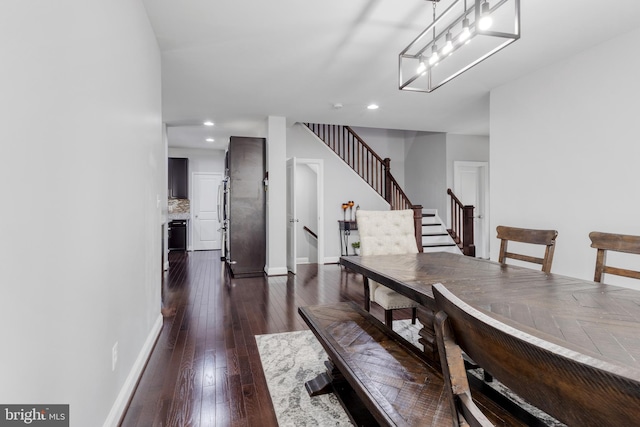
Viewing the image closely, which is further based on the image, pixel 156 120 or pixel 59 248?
pixel 156 120

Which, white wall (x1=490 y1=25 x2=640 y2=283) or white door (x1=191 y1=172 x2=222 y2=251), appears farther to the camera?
white door (x1=191 y1=172 x2=222 y2=251)

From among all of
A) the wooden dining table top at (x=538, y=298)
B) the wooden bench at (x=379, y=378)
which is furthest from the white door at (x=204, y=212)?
the wooden bench at (x=379, y=378)

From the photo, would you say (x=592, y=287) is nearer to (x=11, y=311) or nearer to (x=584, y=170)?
(x=584, y=170)

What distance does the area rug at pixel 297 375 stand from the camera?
5.96ft

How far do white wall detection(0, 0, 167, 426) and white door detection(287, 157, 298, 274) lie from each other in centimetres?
355

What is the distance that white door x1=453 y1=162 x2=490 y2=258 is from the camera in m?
7.36

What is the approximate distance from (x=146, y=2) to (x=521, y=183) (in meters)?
4.19

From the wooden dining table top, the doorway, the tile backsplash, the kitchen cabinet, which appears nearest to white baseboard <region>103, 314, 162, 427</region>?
the wooden dining table top

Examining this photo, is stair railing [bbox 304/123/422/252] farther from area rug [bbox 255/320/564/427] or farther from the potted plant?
area rug [bbox 255/320/564/427]

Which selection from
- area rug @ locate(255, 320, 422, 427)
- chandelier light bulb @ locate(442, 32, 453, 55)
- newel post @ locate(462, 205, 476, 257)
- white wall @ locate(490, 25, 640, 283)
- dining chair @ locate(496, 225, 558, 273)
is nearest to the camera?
area rug @ locate(255, 320, 422, 427)

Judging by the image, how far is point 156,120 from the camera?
2.97 m

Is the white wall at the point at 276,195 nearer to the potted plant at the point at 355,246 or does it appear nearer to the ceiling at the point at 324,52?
the ceiling at the point at 324,52

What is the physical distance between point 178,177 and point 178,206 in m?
0.78

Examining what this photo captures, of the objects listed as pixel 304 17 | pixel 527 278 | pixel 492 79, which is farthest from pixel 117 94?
pixel 492 79
